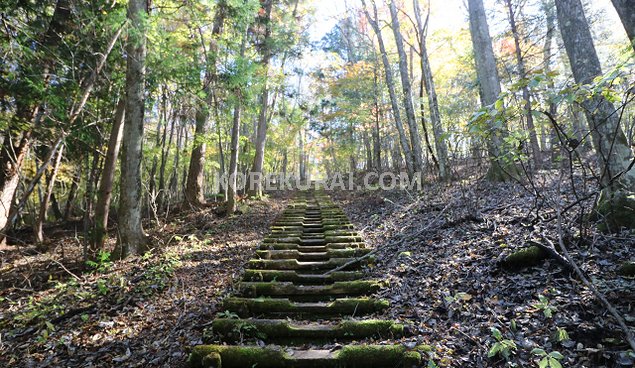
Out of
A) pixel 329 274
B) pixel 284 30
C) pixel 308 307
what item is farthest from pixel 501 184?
pixel 284 30

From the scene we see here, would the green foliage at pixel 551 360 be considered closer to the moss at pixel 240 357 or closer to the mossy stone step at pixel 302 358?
the mossy stone step at pixel 302 358

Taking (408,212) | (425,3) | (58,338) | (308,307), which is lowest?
(58,338)

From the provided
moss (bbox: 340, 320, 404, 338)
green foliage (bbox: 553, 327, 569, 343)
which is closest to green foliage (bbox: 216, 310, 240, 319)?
moss (bbox: 340, 320, 404, 338)

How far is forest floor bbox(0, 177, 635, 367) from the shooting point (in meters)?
2.63

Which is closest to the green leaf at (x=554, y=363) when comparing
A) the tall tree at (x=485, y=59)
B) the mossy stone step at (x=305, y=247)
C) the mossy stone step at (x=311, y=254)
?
the mossy stone step at (x=311, y=254)

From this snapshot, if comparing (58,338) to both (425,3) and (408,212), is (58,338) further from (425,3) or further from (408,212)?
(425,3)

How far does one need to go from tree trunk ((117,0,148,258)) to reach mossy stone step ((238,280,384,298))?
3.36m

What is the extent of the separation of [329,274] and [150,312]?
8.26 ft

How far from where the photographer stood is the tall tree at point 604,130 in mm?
3564

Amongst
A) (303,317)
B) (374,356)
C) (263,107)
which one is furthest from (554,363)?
(263,107)

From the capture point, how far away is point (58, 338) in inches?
148

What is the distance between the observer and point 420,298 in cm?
364

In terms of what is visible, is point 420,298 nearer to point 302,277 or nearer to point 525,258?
point 525,258

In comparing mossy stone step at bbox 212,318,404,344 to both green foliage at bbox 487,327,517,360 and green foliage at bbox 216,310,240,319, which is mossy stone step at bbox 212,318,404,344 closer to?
green foliage at bbox 216,310,240,319
